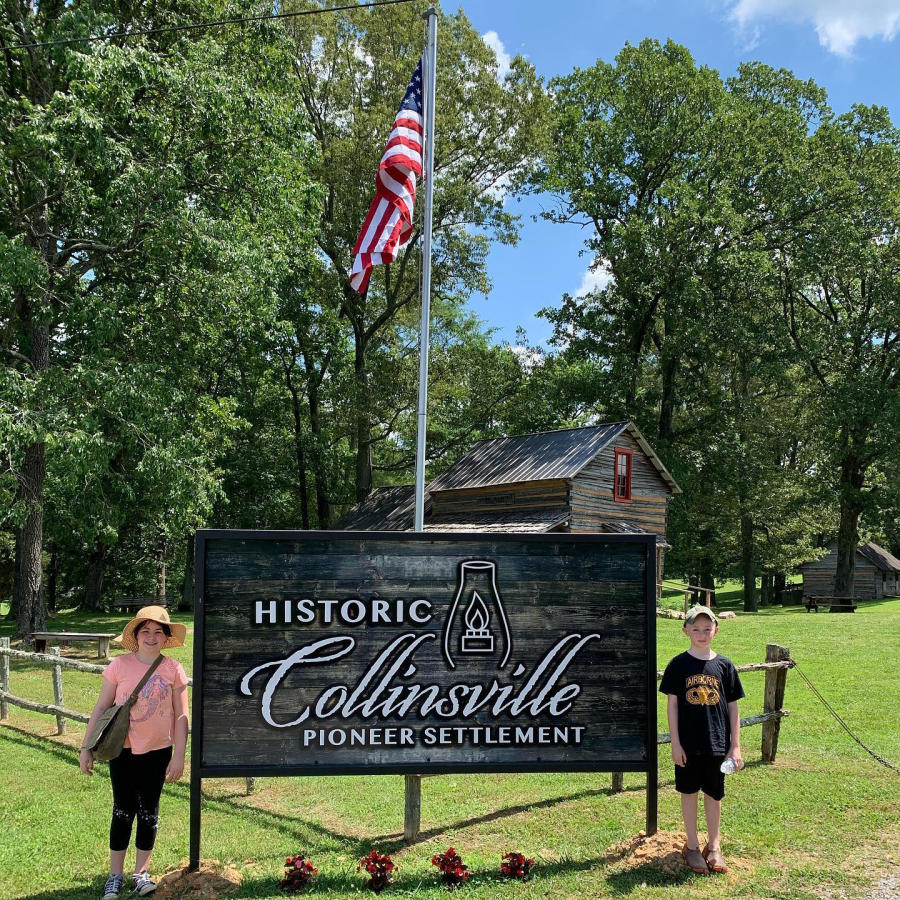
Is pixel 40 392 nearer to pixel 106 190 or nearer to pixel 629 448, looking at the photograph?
pixel 106 190

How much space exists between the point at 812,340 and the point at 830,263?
11.8ft

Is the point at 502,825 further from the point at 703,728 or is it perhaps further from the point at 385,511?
the point at 385,511

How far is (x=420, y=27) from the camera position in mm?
34375

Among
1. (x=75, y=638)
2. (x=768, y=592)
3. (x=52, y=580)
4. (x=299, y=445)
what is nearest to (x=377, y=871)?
(x=75, y=638)

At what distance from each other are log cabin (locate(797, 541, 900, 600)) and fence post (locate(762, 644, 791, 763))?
1947 inches

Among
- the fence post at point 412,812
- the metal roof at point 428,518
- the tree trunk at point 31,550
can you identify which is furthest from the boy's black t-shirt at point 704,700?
Answer: the metal roof at point 428,518

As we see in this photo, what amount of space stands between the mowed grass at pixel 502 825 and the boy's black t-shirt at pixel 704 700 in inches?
38.1

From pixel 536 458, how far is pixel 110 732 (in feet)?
87.4

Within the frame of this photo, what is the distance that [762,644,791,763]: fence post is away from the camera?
9008 millimetres

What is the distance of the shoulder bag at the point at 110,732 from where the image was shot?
536 centimetres

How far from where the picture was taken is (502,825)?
24.4ft

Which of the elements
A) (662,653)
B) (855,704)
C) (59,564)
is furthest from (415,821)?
(59,564)

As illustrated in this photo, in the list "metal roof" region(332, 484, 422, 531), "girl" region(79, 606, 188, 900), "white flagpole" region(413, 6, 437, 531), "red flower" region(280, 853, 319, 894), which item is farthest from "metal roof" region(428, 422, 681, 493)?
"girl" region(79, 606, 188, 900)

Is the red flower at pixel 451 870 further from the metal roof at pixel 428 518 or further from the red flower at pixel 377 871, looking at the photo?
the metal roof at pixel 428 518
